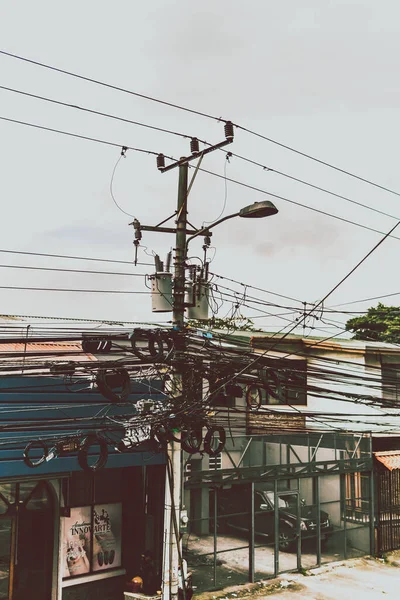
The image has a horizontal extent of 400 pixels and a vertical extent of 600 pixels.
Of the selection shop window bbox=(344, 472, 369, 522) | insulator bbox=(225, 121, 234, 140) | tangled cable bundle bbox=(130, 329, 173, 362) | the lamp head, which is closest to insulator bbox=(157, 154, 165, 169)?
insulator bbox=(225, 121, 234, 140)

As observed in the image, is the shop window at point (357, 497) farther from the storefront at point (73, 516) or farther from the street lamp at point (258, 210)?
the street lamp at point (258, 210)

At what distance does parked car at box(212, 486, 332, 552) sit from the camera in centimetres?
1933

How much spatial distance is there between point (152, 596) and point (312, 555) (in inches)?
322

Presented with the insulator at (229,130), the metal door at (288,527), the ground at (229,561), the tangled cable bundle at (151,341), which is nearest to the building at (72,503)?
the ground at (229,561)

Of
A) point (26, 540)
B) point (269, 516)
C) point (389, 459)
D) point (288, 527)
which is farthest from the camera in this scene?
point (389, 459)

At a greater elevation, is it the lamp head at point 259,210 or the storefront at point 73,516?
the lamp head at point 259,210

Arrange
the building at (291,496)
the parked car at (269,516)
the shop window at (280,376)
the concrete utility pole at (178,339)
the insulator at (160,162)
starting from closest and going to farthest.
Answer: the concrete utility pole at (178,339)
the shop window at (280,376)
the insulator at (160,162)
the building at (291,496)
the parked car at (269,516)

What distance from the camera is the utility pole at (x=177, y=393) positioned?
40.6ft

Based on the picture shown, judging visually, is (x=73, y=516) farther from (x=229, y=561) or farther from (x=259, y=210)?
(x=259, y=210)

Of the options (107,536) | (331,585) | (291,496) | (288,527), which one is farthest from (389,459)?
(107,536)

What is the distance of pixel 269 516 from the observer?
2077 cm

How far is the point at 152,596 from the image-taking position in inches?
632

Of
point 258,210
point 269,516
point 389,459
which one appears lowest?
point 269,516

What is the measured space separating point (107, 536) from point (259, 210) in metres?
11.4
